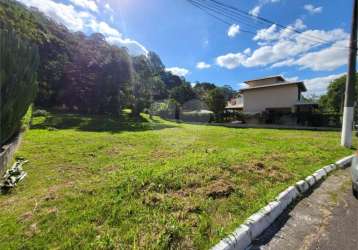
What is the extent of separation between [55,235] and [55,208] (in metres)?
0.61

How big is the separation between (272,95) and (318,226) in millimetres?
23060

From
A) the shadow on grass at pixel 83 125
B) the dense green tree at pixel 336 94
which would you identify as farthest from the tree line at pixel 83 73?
the dense green tree at pixel 336 94

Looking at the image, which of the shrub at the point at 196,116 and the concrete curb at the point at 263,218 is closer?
the concrete curb at the point at 263,218

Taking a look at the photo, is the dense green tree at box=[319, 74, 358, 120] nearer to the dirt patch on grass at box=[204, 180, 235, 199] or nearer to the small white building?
the small white building

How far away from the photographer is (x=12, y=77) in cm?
462

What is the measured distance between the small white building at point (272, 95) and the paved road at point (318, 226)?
2073 centimetres

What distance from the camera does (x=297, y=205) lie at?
3365mm

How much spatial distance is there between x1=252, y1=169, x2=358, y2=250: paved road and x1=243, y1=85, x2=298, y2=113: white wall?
2076 centimetres

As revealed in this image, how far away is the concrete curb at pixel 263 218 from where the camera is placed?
7.36ft

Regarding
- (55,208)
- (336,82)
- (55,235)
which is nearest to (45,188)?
(55,208)

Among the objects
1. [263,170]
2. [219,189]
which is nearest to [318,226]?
[219,189]

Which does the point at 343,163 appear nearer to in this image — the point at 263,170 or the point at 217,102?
the point at 263,170

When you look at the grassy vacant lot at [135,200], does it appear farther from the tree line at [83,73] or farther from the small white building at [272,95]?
the small white building at [272,95]

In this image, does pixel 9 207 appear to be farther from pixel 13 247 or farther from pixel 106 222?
pixel 106 222
